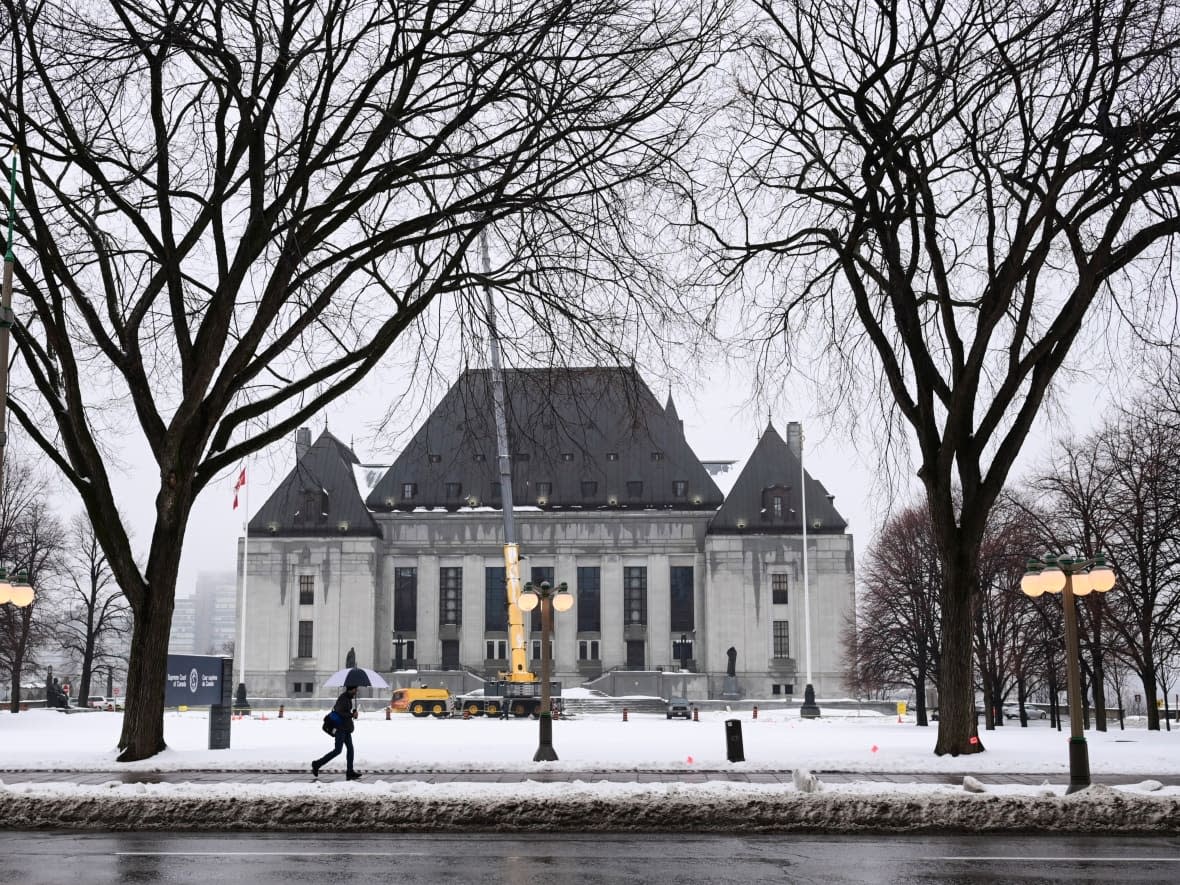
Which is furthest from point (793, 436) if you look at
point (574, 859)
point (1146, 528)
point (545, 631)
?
point (574, 859)

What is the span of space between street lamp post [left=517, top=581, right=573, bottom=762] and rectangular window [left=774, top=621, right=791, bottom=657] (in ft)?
208

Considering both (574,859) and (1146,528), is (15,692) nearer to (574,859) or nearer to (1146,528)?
(1146,528)

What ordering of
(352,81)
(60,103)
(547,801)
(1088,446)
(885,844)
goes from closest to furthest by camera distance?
(885,844), (547,801), (60,103), (352,81), (1088,446)

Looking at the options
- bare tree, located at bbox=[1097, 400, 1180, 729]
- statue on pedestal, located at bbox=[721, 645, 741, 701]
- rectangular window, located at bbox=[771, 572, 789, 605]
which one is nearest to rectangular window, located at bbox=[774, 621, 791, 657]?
rectangular window, located at bbox=[771, 572, 789, 605]

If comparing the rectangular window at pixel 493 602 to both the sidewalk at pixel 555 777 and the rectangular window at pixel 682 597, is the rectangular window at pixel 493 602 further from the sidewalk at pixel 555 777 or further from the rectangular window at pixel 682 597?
the sidewalk at pixel 555 777

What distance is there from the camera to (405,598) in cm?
9162

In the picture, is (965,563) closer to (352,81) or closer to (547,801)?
(547,801)

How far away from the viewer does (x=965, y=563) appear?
2217cm

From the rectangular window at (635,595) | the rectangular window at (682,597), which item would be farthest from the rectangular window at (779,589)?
the rectangular window at (635,595)

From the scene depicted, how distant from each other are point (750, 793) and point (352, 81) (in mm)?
13869

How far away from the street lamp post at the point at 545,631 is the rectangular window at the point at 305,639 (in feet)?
217

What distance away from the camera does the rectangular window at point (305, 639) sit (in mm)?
89625

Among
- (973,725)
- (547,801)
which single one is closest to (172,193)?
(547,801)

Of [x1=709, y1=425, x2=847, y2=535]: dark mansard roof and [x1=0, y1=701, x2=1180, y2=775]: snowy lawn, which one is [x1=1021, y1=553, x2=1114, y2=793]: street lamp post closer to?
[x1=0, y1=701, x2=1180, y2=775]: snowy lawn
